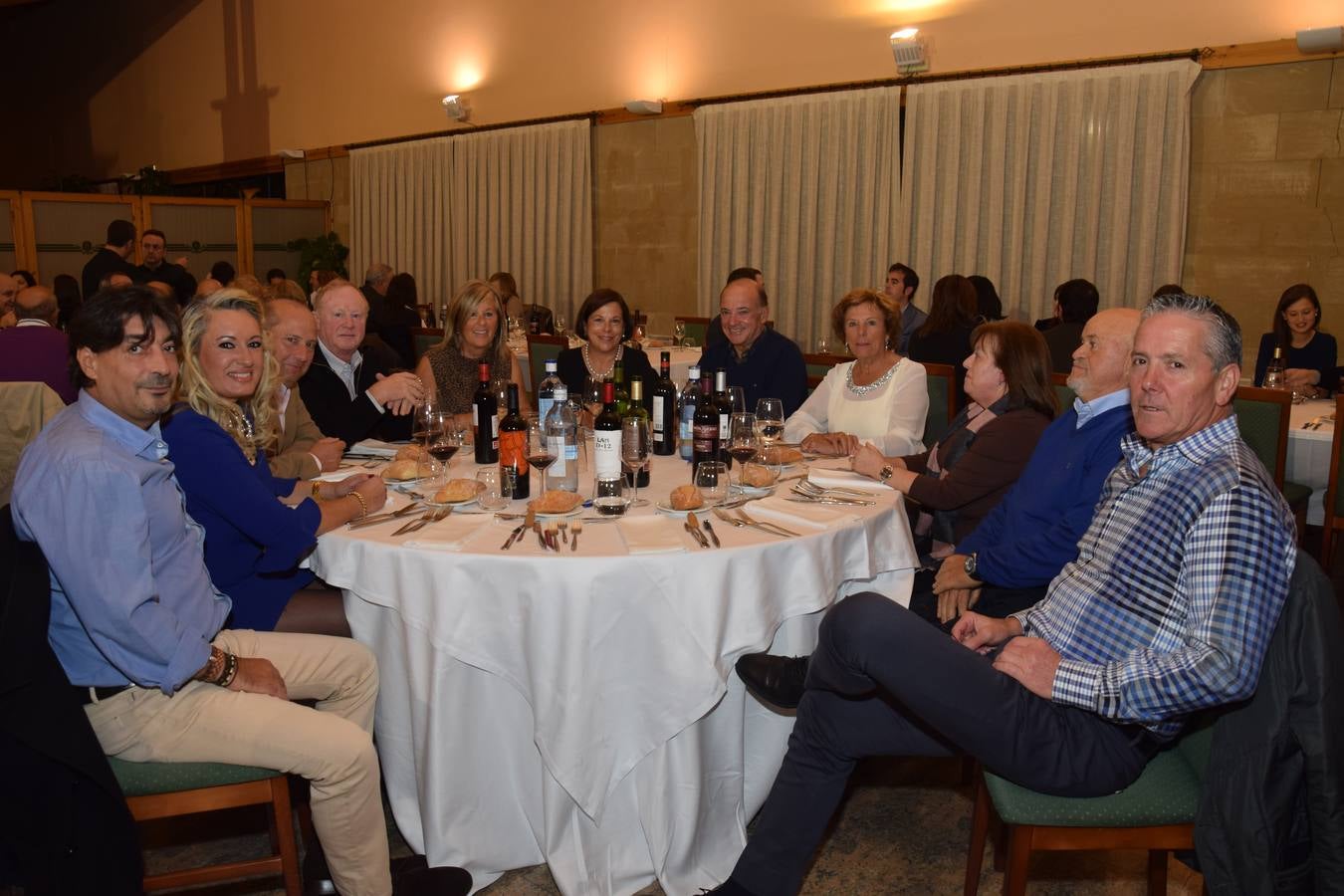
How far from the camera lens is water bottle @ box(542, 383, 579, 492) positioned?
8.31ft

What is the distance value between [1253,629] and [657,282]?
7.90 metres

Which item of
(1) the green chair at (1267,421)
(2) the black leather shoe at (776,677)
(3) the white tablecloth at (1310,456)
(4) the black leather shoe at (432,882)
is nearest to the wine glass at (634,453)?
(2) the black leather shoe at (776,677)

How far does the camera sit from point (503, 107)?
33.1 feet

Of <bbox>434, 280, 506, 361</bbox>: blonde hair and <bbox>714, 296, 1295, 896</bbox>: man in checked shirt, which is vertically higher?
<bbox>434, 280, 506, 361</bbox>: blonde hair

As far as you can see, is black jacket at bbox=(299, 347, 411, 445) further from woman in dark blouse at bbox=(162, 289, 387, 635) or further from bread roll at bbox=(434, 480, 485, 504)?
bread roll at bbox=(434, 480, 485, 504)

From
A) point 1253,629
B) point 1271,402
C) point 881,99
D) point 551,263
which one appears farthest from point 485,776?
point 551,263

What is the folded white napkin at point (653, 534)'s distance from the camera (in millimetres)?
2137

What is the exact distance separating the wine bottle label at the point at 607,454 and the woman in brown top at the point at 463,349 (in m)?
1.52

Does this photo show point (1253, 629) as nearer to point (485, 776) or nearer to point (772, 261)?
point (485, 776)

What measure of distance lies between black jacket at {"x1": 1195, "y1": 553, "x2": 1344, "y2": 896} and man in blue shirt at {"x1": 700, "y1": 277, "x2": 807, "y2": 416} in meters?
2.66

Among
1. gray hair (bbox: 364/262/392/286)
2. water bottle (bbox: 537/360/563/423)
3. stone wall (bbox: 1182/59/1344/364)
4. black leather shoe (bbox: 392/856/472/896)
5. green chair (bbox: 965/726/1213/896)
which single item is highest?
stone wall (bbox: 1182/59/1344/364)

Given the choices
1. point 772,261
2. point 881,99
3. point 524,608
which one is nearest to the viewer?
point 524,608

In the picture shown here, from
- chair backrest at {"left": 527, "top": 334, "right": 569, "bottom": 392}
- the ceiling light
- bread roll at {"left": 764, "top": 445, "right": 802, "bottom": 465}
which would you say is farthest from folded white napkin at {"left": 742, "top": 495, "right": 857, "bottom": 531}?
the ceiling light

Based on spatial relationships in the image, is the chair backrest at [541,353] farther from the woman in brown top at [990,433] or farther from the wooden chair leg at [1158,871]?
the wooden chair leg at [1158,871]
